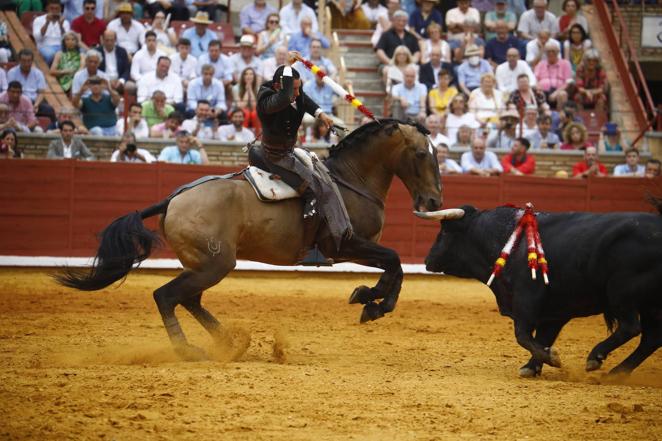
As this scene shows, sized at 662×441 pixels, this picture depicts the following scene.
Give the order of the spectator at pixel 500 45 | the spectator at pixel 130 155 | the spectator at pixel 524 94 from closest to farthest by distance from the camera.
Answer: the spectator at pixel 130 155 → the spectator at pixel 524 94 → the spectator at pixel 500 45

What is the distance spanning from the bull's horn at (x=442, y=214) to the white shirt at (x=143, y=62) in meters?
8.86

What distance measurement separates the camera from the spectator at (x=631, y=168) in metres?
15.7

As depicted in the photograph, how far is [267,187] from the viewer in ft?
26.5

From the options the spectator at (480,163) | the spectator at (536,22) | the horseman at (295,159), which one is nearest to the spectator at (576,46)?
the spectator at (536,22)

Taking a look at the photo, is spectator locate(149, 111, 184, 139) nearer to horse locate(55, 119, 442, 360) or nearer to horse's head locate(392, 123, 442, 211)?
→ horse locate(55, 119, 442, 360)

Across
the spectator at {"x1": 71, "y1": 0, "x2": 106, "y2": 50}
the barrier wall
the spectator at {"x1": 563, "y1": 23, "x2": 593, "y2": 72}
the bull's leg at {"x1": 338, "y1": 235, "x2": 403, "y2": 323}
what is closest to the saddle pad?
the bull's leg at {"x1": 338, "y1": 235, "x2": 403, "y2": 323}

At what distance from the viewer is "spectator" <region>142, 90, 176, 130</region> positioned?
1526 centimetres

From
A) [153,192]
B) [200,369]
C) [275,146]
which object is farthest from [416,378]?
[153,192]

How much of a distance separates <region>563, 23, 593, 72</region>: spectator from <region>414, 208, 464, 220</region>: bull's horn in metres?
10.7

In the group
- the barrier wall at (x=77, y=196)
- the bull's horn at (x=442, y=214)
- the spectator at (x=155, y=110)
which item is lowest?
the barrier wall at (x=77, y=196)

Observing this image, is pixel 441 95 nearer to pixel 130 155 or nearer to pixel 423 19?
pixel 423 19

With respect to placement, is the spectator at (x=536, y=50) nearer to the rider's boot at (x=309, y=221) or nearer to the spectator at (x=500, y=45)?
the spectator at (x=500, y=45)

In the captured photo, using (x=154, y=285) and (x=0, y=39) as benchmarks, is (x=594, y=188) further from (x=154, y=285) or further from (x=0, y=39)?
(x=0, y=39)

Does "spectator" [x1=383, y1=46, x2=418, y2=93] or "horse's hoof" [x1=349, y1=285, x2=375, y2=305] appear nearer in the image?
"horse's hoof" [x1=349, y1=285, x2=375, y2=305]
